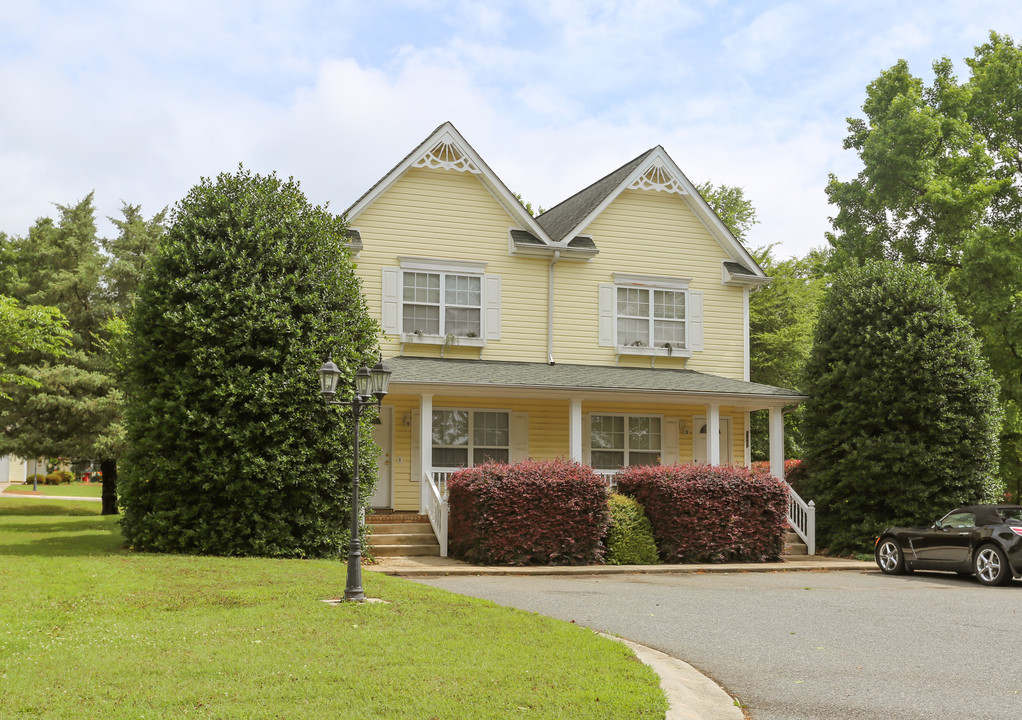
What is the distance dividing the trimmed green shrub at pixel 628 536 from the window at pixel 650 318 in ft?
19.7

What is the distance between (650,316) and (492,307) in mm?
4202

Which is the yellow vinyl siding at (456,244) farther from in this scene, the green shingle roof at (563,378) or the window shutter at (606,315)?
the window shutter at (606,315)

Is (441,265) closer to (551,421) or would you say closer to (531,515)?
(551,421)

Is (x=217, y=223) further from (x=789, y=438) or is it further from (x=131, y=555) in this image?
(x=789, y=438)

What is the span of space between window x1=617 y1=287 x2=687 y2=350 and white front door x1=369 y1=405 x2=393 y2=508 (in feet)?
20.3

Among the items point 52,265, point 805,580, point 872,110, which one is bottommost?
point 805,580

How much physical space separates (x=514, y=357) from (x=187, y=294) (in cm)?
882

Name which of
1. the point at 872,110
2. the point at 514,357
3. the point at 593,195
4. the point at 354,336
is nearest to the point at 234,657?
the point at 354,336

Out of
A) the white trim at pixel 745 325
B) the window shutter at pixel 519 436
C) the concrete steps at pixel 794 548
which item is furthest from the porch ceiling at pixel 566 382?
the concrete steps at pixel 794 548

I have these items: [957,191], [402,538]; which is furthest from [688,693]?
[957,191]

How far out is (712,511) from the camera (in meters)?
18.1

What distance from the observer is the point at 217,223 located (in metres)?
15.9

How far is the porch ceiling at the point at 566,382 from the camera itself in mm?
18906

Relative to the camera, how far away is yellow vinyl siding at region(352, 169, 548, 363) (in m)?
21.4
